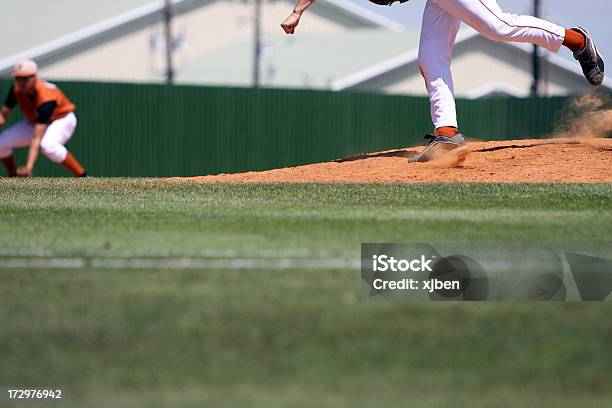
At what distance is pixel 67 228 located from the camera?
22.9 feet

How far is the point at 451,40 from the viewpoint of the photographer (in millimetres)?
12016

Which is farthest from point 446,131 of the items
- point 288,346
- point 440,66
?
point 288,346

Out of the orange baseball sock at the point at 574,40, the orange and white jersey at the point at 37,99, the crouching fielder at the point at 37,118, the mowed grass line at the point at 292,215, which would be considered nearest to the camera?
the mowed grass line at the point at 292,215

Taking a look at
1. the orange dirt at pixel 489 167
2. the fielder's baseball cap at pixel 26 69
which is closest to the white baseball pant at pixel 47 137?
the fielder's baseball cap at pixel 26 69

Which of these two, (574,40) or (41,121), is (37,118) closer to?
(41,121)

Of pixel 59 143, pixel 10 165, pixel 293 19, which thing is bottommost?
pixel 10 165

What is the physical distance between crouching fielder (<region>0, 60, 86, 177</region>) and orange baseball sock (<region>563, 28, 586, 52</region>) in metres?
5.88

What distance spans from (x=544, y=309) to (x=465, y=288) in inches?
16.8

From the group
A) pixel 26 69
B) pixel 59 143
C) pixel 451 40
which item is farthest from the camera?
pixel 59 143

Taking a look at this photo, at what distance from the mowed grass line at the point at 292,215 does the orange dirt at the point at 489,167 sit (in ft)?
3.45

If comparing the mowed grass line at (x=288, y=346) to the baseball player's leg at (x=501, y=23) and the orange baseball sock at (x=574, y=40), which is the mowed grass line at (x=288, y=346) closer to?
the baseball player's leg at (x=501, y=23)

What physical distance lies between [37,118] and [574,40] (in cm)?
621

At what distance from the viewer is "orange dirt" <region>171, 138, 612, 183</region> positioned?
11.8 m

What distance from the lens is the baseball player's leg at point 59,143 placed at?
13.8 metres
